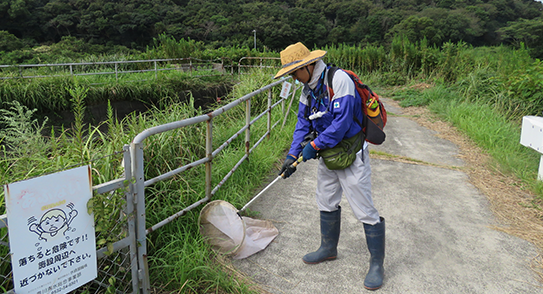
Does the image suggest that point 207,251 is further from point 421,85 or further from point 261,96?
point 421,85

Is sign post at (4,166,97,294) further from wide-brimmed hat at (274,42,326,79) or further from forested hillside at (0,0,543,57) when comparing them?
forested hillside at (0,0,543,57)

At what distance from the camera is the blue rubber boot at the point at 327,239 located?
2950 mm

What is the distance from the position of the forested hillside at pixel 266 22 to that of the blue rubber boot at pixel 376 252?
4249 centimetres

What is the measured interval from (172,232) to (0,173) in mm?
1281

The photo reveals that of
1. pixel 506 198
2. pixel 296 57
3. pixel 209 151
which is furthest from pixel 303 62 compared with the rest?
pixel 506 198

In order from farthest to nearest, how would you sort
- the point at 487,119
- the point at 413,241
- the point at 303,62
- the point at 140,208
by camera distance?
the point at 487,119 < the point at 413,241 < the point at 303,62 < the point at 140,208

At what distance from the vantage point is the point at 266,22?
6056cm

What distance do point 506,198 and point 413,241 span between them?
5.83 feet

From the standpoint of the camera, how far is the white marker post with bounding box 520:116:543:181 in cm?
425

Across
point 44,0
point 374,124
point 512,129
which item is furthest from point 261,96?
point 44,0

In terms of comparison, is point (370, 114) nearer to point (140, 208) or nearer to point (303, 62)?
point (303, 62)

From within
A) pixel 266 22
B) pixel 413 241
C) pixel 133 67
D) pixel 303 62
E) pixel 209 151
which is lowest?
pixel 413 241

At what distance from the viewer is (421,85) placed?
11.6 meters

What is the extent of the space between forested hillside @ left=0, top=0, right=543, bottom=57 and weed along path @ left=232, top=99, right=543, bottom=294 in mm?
40269
